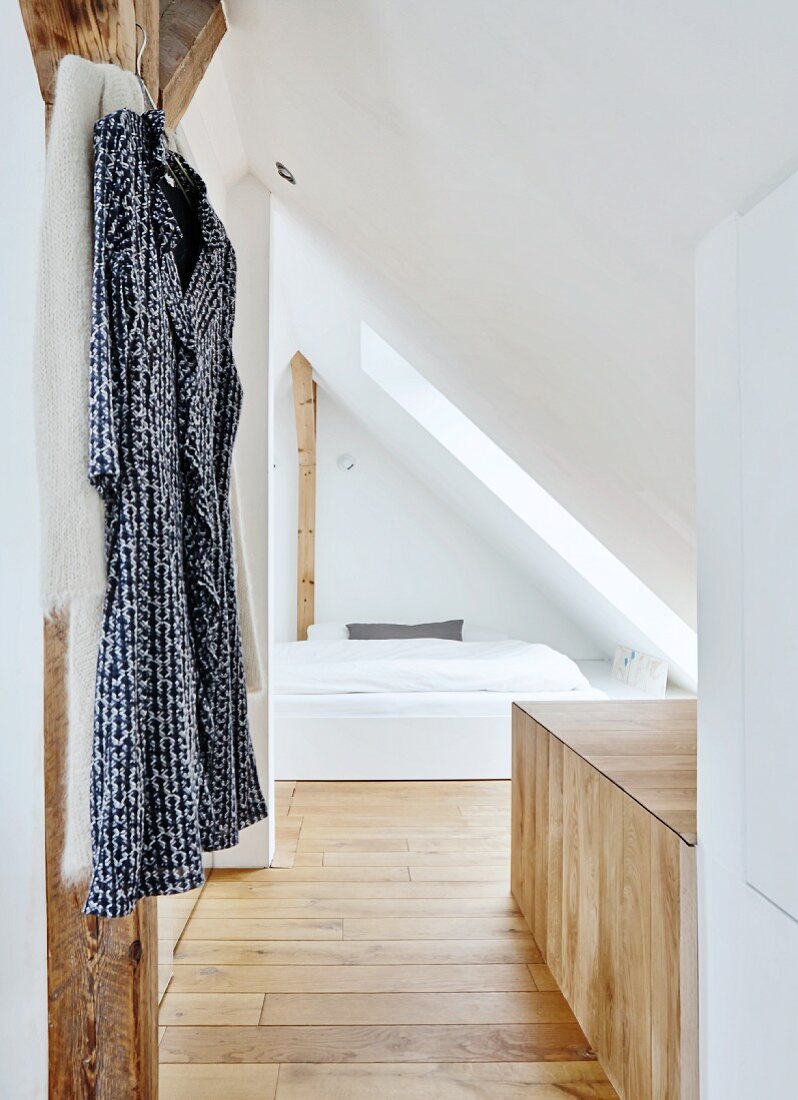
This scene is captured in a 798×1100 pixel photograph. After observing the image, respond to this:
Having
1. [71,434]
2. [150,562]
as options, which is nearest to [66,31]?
[71,434]

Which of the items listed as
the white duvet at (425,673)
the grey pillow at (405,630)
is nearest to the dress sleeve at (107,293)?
the white duvet at (425,673)

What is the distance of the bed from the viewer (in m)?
3.70

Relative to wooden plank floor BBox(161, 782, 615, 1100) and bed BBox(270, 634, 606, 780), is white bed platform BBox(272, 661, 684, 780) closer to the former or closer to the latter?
bed BBox(270, 634, 606, 780)

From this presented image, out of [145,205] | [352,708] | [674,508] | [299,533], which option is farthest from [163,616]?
[299,533]

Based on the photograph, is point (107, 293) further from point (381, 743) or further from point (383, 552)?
point (383, 552)

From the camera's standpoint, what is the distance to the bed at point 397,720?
12.1 ft

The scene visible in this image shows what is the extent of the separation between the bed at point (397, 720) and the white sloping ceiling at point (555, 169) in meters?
1.45

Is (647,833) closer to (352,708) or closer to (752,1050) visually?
(752,1050)

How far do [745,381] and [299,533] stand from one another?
485cm

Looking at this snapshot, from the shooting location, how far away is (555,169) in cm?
122

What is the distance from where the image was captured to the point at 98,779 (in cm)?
88

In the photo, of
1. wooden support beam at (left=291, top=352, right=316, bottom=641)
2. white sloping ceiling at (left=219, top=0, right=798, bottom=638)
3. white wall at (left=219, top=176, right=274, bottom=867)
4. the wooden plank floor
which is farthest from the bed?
wooden support beam at (left=291, top=352, right=316, bottom=641)

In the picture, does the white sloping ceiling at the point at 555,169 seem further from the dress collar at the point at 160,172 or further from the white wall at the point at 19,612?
the white wall at the point at 19,612

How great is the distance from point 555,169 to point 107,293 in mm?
696
